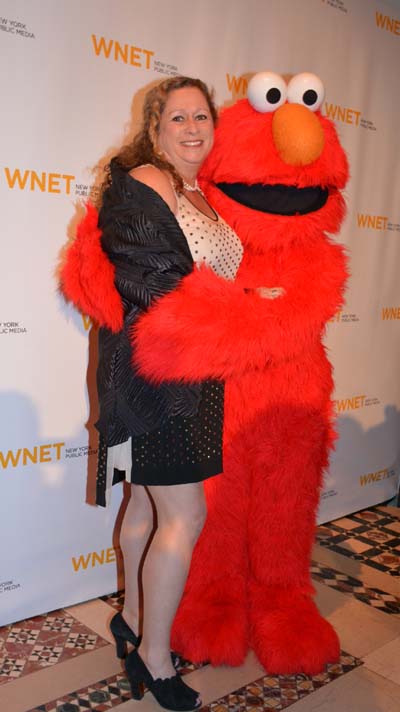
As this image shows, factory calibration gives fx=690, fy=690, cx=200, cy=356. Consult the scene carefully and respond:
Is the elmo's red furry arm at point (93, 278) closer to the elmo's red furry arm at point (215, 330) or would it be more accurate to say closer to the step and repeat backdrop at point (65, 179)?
the elmo's red furry arm at point (215, 330)

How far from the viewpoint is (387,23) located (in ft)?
9.20

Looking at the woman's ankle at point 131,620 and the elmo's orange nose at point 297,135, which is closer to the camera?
the elmo's orange nose at point 297,135

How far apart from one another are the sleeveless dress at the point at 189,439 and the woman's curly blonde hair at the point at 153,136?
8cm

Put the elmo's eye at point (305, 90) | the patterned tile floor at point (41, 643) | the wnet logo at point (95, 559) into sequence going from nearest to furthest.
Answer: the elmo's eye at point (305, 90), the patterned tile floor at point (41, 643), the wnet logo at point (95, 559)

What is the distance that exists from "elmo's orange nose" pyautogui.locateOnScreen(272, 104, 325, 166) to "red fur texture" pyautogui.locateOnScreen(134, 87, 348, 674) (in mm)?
28

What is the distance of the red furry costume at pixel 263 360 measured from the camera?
1.44m

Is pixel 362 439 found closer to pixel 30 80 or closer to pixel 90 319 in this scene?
pixel 90 319

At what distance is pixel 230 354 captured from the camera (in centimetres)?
144

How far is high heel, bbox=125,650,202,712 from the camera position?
1.60m

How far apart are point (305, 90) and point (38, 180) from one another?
0.75 meters

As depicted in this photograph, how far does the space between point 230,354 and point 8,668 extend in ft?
3.45

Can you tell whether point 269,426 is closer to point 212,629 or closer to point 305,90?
point 212,629

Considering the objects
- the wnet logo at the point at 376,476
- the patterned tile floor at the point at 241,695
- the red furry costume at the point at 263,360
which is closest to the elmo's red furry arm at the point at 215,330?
the red furry costume at the point at 263,360

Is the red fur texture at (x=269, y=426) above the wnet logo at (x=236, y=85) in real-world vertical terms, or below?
below
